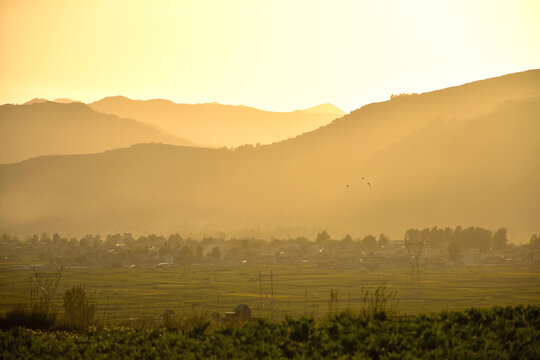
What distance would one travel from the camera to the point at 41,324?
2741 cm

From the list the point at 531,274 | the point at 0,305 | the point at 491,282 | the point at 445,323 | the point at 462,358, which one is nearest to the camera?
the point at 462,358

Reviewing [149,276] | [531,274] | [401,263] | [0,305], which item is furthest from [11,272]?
[531,274]

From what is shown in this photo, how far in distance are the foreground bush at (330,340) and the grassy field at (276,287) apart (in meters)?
62.1

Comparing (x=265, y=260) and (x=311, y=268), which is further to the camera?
(x=265, y=260)

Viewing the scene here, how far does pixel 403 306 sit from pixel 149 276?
245 ft

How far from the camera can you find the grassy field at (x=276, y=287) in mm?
100812

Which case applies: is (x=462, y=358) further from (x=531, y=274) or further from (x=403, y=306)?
(x=531, y=274)

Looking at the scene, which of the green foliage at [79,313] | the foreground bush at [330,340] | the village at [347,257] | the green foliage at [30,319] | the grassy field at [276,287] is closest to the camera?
the foreground bush at [330,340]

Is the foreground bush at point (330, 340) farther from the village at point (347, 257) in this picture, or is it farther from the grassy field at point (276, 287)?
the village at point (347, 257)

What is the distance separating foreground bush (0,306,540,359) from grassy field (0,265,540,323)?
62.1 metres

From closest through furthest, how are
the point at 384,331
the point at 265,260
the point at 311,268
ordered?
the point at 384,331 < the point at 311,268 < the point at 265,260

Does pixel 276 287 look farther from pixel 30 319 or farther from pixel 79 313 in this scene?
pixel 30 319

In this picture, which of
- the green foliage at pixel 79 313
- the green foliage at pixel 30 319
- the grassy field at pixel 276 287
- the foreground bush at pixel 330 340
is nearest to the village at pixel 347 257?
the grassy field at pixel 276 287

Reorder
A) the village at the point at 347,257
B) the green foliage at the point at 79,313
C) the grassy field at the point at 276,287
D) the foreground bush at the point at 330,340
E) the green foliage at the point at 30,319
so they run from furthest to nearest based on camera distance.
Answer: the village at the point at 347,257 → the grassy field at the point at 276,287 → the green foliage at the point at 79,313 → the green foliage at the point at 30,319 → the foreground bush at the point at 330,340
